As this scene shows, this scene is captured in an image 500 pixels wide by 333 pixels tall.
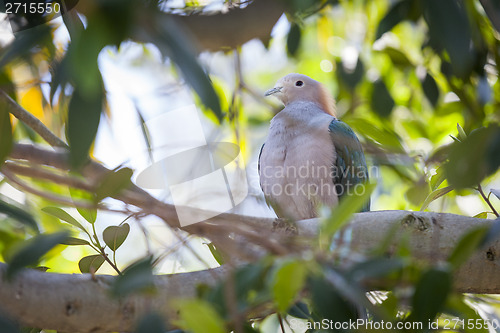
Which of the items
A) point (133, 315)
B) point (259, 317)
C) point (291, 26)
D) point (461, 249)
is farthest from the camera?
point (291, 26)

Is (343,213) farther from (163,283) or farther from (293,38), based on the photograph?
(293,38)

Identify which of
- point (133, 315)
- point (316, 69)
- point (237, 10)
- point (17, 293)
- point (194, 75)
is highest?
point (194, 75)

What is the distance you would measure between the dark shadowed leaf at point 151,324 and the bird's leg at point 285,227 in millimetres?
510

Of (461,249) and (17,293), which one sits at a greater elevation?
(461,249)

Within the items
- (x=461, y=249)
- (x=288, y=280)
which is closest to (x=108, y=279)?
(x=288, y=280)

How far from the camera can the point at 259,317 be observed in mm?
1730

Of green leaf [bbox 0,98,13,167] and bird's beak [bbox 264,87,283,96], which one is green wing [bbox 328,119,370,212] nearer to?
bird's beak [bbox 264,87,283,96]

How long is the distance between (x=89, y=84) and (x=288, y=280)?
468 millimetres

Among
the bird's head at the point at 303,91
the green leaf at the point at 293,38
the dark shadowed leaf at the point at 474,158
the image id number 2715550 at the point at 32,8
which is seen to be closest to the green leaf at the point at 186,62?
the image id number 2715550 at the point at 32,8

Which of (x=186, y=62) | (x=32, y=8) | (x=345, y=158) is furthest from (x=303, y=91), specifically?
(x=186, y=62)

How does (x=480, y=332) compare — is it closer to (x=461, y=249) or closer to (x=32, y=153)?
(x=461, y=249)

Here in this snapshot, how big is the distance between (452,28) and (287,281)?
59cm

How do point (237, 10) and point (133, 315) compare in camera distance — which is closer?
point (133, 315)

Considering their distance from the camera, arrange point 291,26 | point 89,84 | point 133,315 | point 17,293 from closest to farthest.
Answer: point 89,84 → point 17,293 → point 133,315 → point 291,26
